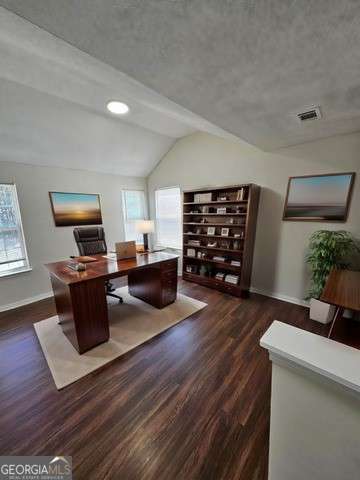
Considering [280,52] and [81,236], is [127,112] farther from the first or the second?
[280,52]

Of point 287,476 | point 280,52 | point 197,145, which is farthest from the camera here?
point 197,145

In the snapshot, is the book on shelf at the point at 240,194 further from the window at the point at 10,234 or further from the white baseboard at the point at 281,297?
the window at the point at 10,234

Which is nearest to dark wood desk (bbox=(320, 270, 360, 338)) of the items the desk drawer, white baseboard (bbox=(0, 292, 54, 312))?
the desk drawer

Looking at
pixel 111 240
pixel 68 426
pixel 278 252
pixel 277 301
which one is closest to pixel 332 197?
pixel 278 252

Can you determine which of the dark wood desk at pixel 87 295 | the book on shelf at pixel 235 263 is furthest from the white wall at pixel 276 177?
the dark wood desk at pixel 87 295

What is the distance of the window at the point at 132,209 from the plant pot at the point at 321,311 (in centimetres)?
379

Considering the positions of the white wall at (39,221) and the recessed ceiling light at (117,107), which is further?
the white wall at (39,221)

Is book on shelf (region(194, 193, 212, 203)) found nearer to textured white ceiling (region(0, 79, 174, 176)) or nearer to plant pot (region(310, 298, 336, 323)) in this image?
textured white ceiling (region(0, 79, 174, 176))

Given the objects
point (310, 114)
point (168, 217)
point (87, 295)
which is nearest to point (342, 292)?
point (310, 114)

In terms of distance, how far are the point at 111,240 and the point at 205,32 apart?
383 cm

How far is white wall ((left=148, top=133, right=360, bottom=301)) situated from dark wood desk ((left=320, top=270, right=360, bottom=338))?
81 centimetres

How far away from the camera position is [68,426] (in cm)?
131

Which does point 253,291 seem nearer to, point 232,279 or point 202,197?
point 232,279

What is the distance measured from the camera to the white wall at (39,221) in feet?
9.50
